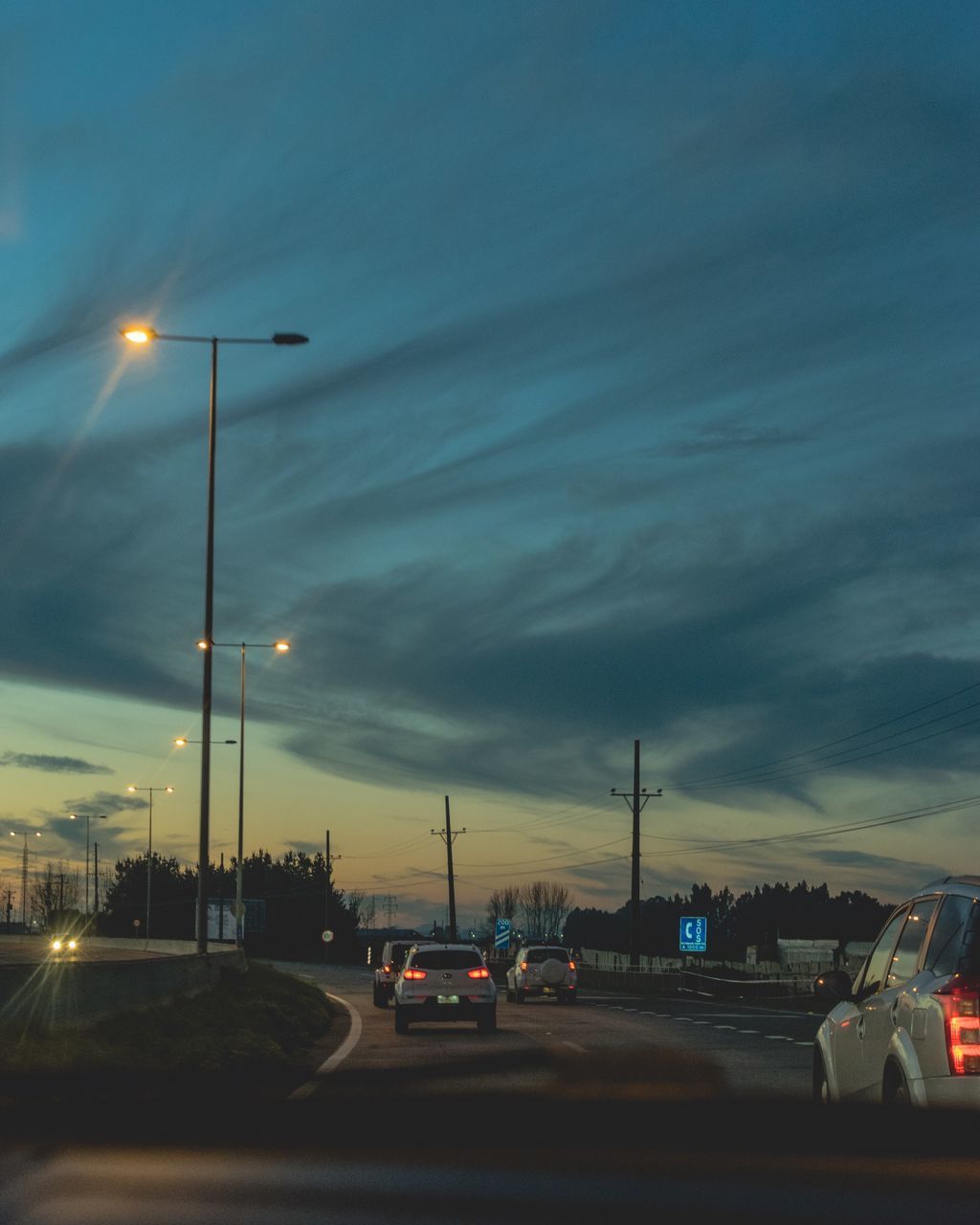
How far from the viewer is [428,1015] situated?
92.7ft

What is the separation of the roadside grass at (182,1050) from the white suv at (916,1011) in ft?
9.40

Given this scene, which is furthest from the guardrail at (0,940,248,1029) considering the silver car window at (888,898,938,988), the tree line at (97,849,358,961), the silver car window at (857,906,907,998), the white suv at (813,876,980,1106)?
the tree line at (97,849,358,961)

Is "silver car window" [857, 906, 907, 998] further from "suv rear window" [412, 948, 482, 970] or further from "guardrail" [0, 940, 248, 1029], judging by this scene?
"suv rear window" [412, 948, 482, 970]

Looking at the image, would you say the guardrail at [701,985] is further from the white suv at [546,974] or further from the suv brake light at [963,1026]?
the suv brake light at [963,1026]

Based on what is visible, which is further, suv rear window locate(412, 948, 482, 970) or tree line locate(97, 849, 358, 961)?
tree line locate(97, 849, 358, 961)

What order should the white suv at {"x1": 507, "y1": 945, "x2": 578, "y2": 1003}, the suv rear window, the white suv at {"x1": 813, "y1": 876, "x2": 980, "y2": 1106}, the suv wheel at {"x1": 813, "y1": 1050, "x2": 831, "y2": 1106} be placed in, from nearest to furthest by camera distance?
the white suv at {"x1": 813, "y1": 876, "x2": 980, "y2": 1106} → the suv wheel at {"x1": 813, "y1": 1050, "x2": 831, "y2": 1106} → the suv rear window → the white suv at {"x1": 507, "y1": 945, "x2": 578, "y2": 1003}

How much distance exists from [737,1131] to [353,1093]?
130 centimetres

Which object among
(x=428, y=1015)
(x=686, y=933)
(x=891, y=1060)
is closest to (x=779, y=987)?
(x=686, y=933)

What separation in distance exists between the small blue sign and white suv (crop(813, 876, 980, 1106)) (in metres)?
47.3

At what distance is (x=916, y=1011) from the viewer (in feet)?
24.8

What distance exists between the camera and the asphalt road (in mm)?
5566

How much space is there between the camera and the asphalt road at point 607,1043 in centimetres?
557

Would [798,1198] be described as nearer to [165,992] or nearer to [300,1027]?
[165,992]

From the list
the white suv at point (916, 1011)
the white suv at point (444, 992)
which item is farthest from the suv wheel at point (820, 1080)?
the white suv at point (444, 992)
